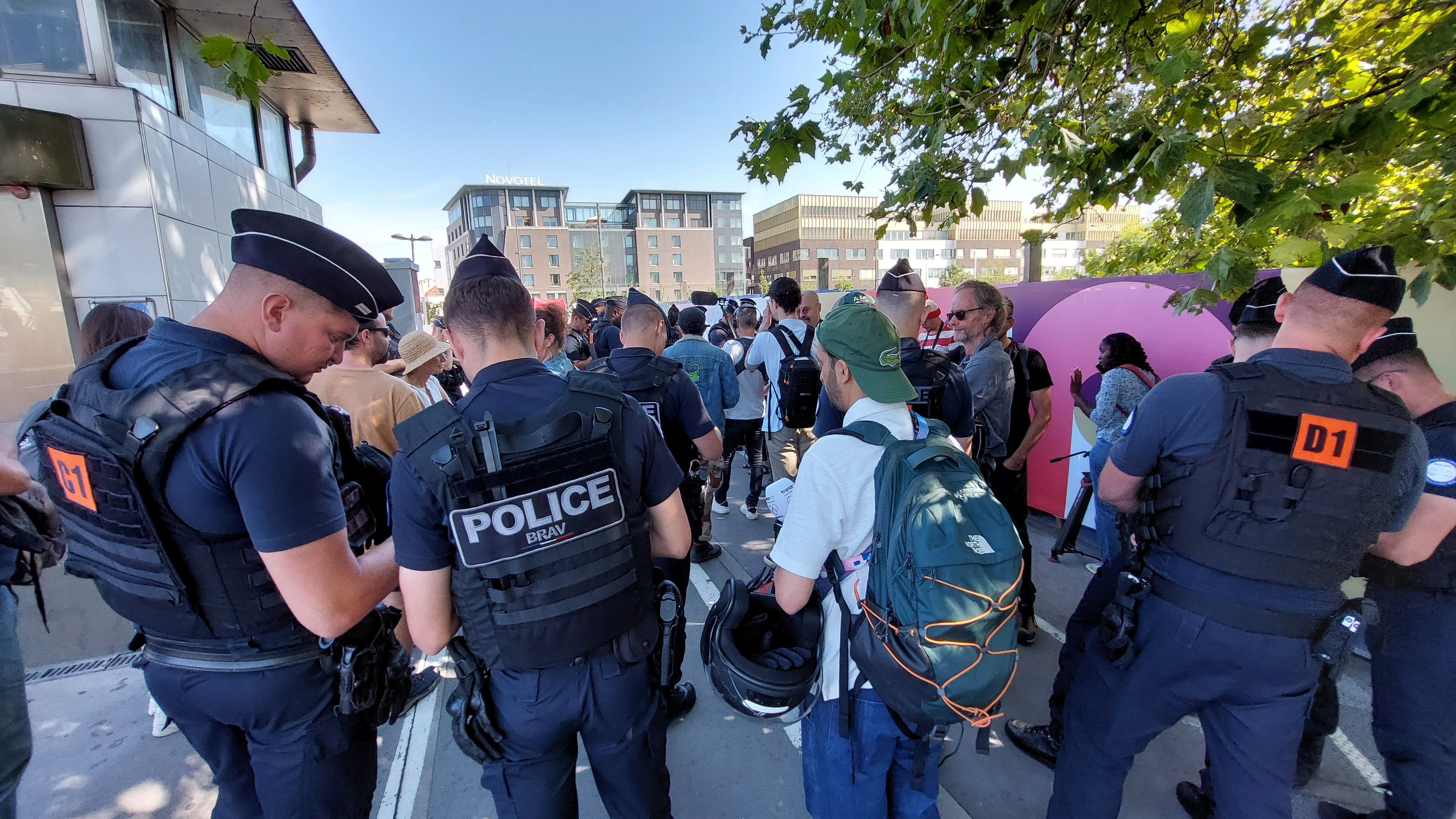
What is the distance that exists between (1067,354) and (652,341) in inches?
150

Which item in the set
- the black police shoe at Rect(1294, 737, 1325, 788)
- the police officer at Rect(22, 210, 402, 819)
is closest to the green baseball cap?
the police officer at Rect(22, 210, 402, 819)

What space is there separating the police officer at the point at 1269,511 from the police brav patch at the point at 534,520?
5.67 ft

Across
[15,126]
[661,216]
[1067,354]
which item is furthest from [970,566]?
[661,216]

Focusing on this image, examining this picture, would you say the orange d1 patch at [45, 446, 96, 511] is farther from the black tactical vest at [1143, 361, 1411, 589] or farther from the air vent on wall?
the air vent on wall

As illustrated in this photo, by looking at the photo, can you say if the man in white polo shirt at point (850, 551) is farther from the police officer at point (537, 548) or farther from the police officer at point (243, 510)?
the police officer at point (243, 510)

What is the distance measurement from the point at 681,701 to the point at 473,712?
5.23ft

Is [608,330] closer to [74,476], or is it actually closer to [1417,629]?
[74,476]

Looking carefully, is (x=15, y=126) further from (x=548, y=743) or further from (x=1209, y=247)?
(x=1209, y=247)

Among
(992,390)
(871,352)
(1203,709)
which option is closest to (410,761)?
(871,352)

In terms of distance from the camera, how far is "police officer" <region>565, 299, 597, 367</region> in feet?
23.0

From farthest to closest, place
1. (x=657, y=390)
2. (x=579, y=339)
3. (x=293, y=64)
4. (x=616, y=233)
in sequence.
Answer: (x=616, y=233) → (x=293, y=64) → (x=579, y=339) → (x=657, y=390)

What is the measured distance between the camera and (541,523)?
4.85ft

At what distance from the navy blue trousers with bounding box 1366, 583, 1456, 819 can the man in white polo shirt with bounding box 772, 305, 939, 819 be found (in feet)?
6.04

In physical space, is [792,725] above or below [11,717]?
below
